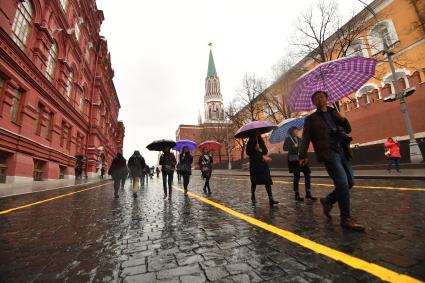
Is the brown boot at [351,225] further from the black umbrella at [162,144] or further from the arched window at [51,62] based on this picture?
the arched window at [51,62]

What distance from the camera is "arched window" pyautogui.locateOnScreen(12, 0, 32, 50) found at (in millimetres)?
13970

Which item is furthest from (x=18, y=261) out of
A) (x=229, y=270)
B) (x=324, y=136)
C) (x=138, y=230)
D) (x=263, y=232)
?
(x=324, y=136)

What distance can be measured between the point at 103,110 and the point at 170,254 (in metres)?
39.2

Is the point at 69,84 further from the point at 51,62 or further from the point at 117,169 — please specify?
the point at 117,169

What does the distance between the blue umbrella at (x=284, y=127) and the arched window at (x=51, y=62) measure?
720 inches

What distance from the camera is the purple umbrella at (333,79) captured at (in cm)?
544

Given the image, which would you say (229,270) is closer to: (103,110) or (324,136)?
(324,136)

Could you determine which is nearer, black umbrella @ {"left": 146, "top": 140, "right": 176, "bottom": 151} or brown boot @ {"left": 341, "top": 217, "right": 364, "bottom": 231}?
brown boot @ {"left": 341, "top": 217, "right": 364, "bottom": 231}

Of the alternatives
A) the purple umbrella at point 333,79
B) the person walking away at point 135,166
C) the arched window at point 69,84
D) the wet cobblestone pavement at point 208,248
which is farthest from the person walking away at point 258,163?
the arched window at point 69,84

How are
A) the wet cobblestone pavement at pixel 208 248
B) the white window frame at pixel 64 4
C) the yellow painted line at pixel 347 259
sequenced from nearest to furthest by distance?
the yellow painted line at pixel 347 259, the wet cobblestone pavement at pixel 208 248, the white window frame at pixel 64 4

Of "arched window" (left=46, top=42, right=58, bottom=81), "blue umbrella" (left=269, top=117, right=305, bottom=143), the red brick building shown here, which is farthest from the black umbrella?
"arched window" (left=46, top=42, right=58, bottom=81)

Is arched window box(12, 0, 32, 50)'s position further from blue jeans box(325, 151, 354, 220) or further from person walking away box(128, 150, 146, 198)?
blue jeans box(325, 151, 354, 220)

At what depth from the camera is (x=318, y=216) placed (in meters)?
4.05

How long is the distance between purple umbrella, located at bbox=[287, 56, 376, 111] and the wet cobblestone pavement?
2.90 meters
